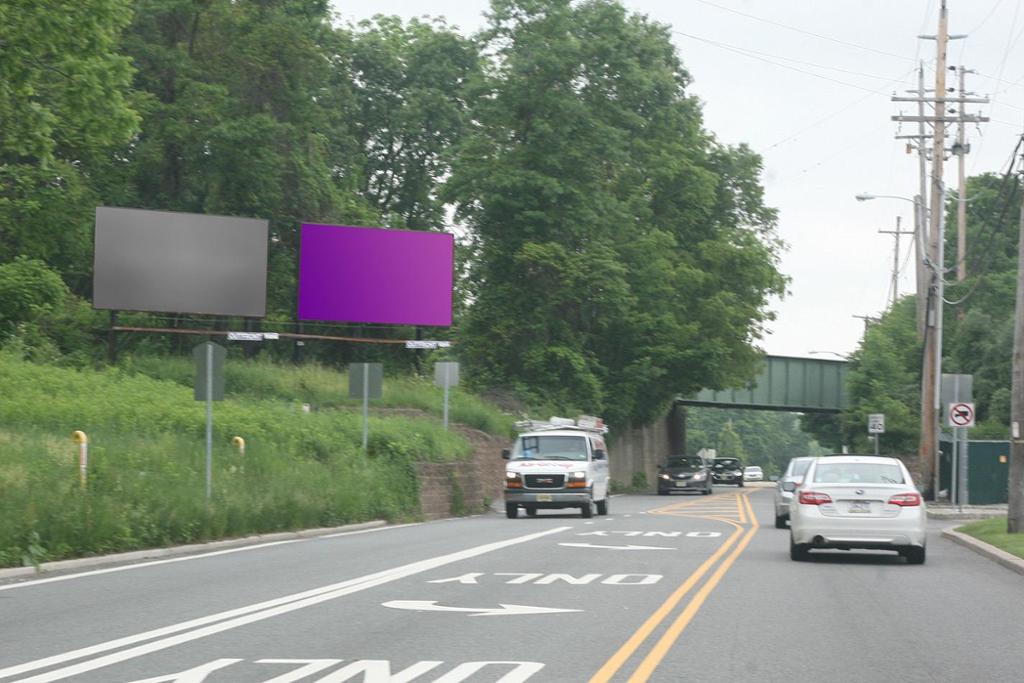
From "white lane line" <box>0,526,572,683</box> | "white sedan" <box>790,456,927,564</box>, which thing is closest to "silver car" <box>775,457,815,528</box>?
"white sedan" <box>790,456,927,564</box>

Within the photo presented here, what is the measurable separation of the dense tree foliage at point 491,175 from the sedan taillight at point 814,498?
93.0 ft

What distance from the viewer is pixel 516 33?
60.2 meters

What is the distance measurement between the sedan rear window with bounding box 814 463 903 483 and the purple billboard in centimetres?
2981

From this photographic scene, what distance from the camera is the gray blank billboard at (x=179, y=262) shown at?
143 feet

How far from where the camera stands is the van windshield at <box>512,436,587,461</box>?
115 feet

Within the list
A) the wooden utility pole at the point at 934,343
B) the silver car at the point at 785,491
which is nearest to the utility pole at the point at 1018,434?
the silver car at the point at 785,491

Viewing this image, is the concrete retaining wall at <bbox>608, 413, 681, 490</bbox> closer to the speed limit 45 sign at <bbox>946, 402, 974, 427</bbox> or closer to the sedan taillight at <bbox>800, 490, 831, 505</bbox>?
the speed limit 45 sign at <bbox>946, 402, 974, 427</bbox>

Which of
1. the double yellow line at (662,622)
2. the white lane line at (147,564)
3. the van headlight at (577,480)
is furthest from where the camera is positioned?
the van headlight at (577,480)

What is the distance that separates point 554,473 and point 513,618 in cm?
2078

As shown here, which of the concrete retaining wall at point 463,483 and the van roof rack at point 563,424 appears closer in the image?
the concrete retaining wall at point 463,483

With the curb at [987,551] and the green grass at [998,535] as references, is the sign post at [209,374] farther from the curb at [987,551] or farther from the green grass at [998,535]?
the green grass at [998,535]

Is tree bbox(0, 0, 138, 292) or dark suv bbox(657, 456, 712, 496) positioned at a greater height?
tree bbox(0, 0, 138, 292)

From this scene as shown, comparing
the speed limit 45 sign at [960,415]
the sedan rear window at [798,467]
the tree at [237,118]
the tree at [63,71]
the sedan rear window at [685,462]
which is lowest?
the sedan rear window at [685,462]

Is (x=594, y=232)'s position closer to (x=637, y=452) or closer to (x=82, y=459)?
(x=637, y=452)
